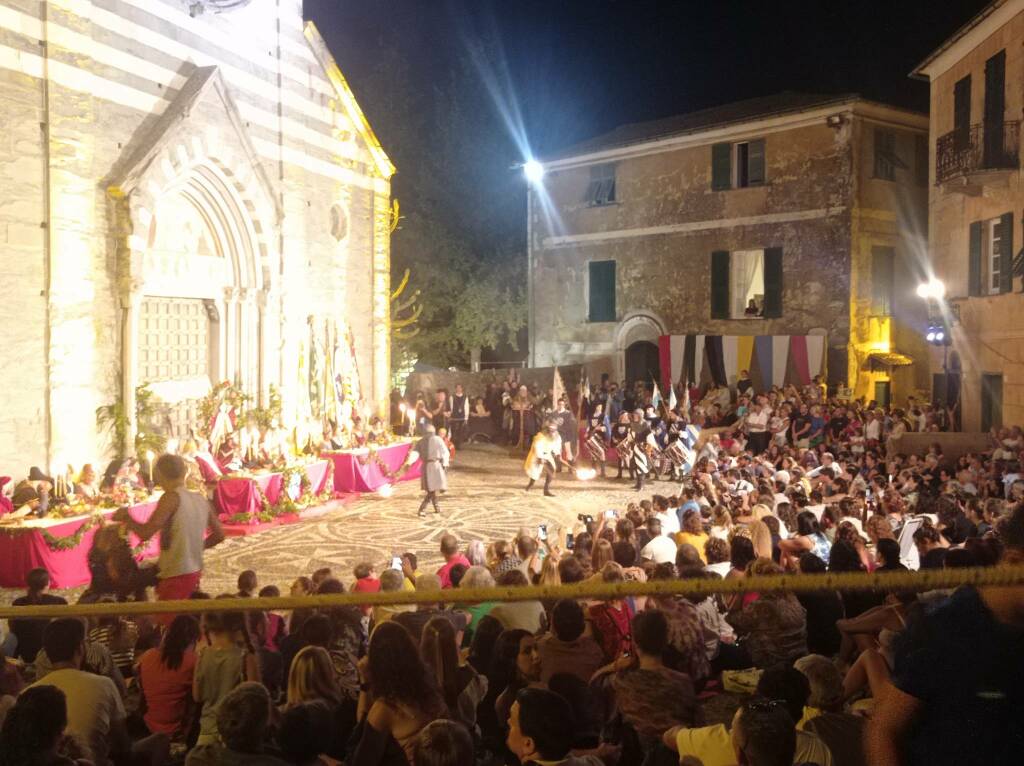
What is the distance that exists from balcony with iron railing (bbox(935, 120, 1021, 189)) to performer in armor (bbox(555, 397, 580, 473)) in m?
8.69

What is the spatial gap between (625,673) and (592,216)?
25363 mm

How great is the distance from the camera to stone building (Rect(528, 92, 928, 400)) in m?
23.5

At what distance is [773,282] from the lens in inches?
974

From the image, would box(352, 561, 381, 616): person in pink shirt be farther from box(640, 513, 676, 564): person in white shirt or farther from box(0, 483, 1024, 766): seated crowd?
box(640, 513, 676, 564): person in white shirt

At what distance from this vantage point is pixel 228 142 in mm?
16547

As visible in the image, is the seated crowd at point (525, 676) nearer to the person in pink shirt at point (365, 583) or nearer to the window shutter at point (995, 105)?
the person in pink shirt at point (365, 583)

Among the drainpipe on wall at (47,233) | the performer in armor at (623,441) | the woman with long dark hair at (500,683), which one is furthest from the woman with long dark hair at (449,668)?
the performer in armor at (623,441)

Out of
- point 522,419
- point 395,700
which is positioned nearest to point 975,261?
point 522,419

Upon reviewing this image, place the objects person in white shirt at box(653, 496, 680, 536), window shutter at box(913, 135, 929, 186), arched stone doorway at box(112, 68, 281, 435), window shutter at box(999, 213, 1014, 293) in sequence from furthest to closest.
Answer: window shutter at box(913, 135, 929, 186) < window shutter at box(999, 213, 1014, 293) < arched stone doorway at box(112, 68, 281, 435) < person in white shirt at box(653, 496, 680, 536)

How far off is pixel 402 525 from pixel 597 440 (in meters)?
6.08

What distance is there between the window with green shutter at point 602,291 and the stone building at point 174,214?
890cm

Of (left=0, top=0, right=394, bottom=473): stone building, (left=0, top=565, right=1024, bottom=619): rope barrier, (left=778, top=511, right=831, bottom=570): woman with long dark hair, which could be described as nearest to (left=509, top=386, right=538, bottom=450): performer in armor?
(left=0, top=0, right=394, bottom=473): stone building

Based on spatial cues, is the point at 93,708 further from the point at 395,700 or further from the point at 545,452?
the point at 545,452

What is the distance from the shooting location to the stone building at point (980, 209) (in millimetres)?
15680
